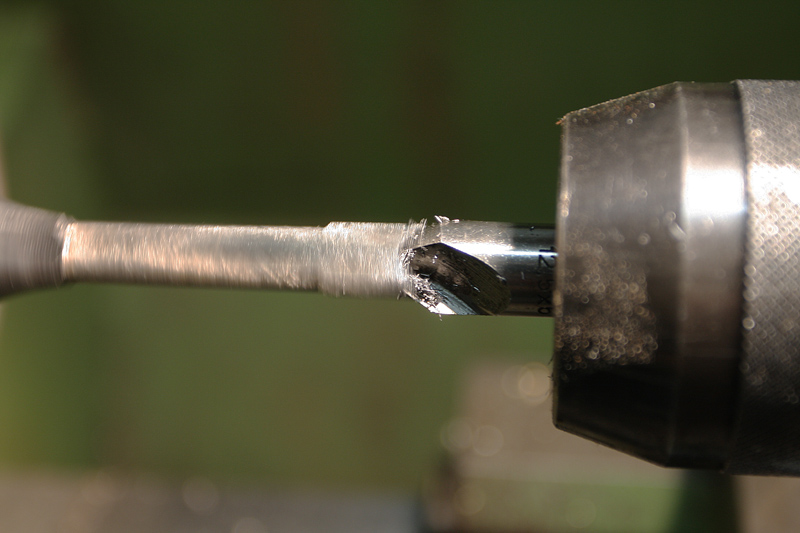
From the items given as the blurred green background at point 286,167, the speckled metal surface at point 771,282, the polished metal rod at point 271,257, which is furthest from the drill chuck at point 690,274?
the blurred green background at point 286,167

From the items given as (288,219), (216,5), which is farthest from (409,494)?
(216,5)

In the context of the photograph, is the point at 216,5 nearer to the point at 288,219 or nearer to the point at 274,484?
the point at 288,219

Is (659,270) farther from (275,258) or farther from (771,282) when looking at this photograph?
(275,258)

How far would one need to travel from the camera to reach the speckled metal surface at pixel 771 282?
0.33m

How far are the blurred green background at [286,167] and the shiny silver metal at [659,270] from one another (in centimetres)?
55

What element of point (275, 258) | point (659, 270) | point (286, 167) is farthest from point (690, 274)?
point (286, 167)

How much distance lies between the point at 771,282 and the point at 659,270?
2.4 inches

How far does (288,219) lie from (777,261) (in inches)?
34.6

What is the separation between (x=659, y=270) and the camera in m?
0.33

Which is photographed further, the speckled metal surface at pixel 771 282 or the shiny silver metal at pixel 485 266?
the shiny silver metal at pixel 485 266

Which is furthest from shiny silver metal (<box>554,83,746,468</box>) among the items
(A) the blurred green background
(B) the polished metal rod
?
(A) the blurred green background

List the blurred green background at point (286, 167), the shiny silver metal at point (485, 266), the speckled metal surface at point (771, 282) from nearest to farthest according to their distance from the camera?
the speckled metal surface at point (771, 282)
the shiny silver metal at point (485, 266)
the blurred green background at point (286, 167)

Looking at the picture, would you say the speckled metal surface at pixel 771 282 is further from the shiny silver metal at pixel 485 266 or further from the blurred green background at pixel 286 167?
the blurred green background at pixel 286 167

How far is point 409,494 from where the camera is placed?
1.17 metres
